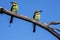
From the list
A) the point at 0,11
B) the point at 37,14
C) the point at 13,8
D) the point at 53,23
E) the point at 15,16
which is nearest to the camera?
the point at 0,11

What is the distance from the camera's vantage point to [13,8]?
7188mm

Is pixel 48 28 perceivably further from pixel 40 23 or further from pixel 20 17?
pixel 20 17

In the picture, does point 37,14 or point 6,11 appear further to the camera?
point 37,14

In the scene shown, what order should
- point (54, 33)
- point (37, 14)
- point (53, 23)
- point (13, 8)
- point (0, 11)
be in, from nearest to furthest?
point (0, 11) → point (54, 33) → point (53, 23) → point (13, 8) → point (37, 14)

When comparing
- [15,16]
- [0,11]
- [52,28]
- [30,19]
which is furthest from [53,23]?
[0,11]

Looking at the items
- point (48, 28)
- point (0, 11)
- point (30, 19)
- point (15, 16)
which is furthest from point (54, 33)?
point (0, 11)

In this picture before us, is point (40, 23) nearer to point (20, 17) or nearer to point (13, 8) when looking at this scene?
point (20, 17)

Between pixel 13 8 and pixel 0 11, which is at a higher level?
pixel 0 11

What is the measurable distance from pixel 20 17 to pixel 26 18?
0.39 ft

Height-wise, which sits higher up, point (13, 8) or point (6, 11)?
point (6, 11)

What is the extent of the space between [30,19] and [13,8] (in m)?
3.72

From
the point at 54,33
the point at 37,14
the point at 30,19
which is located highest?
the point at 30,19

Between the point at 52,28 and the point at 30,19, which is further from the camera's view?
the point at 52,28

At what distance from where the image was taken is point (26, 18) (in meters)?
3.47
